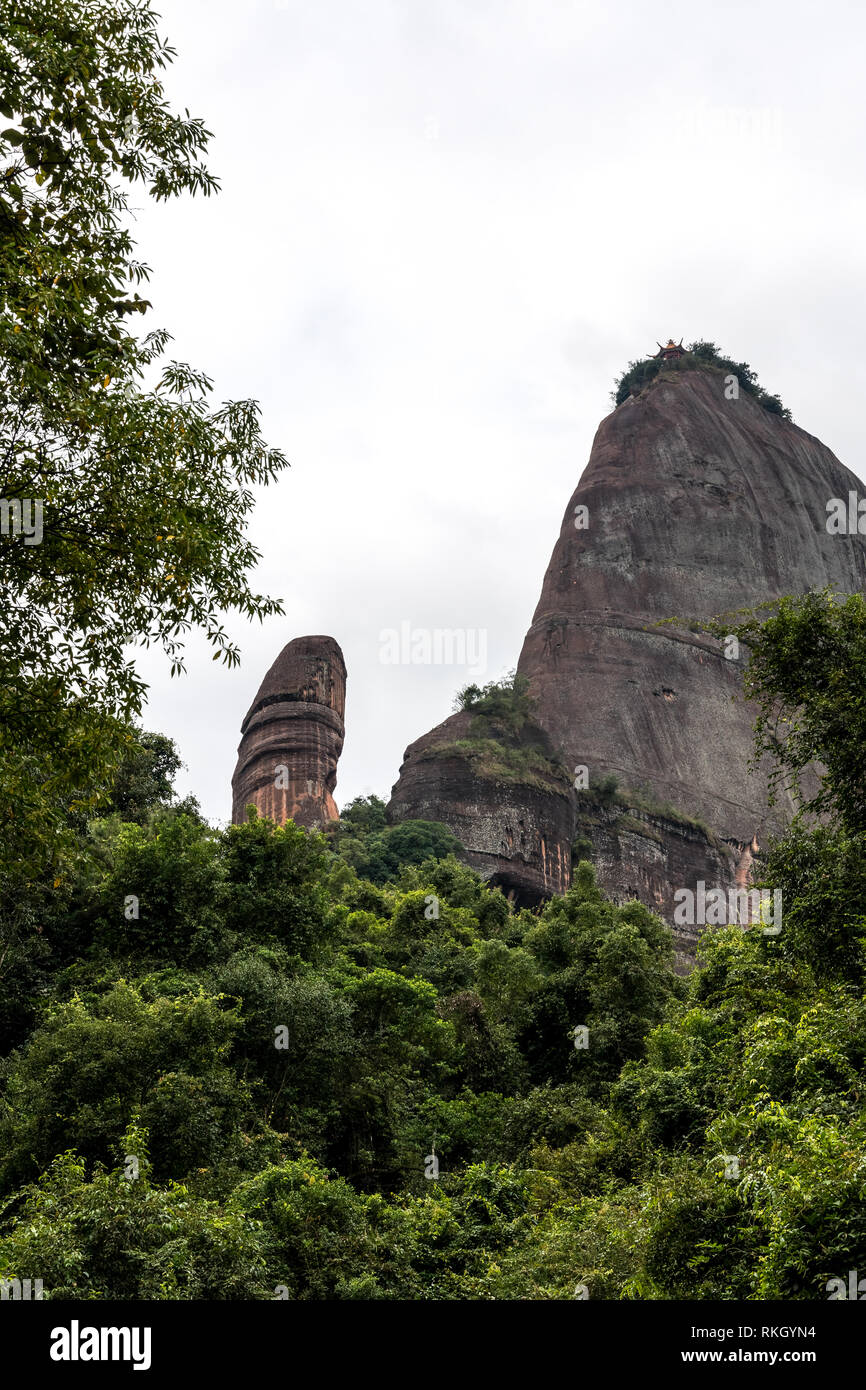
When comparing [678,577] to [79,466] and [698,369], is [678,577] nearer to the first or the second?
[698,369]

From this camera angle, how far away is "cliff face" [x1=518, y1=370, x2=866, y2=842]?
62.5 m

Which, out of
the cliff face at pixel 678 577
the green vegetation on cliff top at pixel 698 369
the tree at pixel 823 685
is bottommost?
the tree at pixel 823 685

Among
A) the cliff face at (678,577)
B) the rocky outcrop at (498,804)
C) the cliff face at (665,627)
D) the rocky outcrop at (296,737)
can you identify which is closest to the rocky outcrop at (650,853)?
the cliff face at (665,627)

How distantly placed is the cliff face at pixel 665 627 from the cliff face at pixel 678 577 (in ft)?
0.37

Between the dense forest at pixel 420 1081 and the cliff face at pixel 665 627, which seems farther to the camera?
the cliff face at pixel 665 627

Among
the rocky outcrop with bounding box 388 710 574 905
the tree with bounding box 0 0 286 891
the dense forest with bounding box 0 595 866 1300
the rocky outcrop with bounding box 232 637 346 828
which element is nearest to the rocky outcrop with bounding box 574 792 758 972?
the rocky outcrop with bounding box 388 710 574 905

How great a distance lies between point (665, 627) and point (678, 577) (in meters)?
5.11

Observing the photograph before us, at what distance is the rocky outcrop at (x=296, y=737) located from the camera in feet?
162

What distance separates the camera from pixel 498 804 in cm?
5122

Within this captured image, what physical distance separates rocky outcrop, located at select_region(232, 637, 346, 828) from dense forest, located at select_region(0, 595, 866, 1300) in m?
20.8

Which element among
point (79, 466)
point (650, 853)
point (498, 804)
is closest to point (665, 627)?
point (650, 853)

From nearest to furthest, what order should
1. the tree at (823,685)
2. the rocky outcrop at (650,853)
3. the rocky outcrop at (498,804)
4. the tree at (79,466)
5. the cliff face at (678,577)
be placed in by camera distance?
the tree at (79,466) → the tree at (823,685) → the rocky outcrop at (498,804) → the rocky outcrop at (650,853) → the cliff face at (678,577)

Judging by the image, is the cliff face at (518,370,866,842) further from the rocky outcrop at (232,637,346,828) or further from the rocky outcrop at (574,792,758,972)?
the rocky outcrop at (232,637,346,828)

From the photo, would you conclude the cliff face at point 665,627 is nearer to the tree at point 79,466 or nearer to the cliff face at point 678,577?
the cliff face at point 678,577
